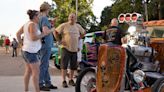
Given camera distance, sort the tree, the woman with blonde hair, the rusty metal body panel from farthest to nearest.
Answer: the tree
the woman with blonde hair
the rusty metal body panel

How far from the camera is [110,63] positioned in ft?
24.6

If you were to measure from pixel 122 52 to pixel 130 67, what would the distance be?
42 centimetres

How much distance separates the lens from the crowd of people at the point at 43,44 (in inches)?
327

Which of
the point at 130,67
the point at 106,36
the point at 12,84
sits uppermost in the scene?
the point at 106,36

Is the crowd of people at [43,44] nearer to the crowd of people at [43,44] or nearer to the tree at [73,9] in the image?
the crowd of people at [43,44]

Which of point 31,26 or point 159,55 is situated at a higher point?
point 31,26

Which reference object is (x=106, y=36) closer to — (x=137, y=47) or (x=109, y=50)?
(x=109, y=50)

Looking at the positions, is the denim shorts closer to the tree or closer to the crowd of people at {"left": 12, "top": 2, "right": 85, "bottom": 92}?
the crowd of people at {"left": 12, "top": 2, "right": 85, "bottom": 92}

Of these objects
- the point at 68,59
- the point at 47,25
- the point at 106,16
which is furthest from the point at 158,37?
the point at 106,16

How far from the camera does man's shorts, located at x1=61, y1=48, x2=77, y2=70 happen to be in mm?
10796

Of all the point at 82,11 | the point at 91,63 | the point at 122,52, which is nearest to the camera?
the point at 122,52

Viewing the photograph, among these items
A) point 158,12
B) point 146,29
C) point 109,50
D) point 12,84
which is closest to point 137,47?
point 146,29

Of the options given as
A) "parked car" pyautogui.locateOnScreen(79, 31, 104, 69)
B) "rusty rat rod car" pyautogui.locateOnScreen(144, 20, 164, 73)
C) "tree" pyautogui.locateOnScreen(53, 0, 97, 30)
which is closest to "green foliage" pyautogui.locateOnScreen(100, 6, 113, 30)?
"tree" pyautogui.locateOnScreen(53, 0, 97, 30)

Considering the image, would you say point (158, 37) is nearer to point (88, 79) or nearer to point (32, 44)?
point (88, 79)
